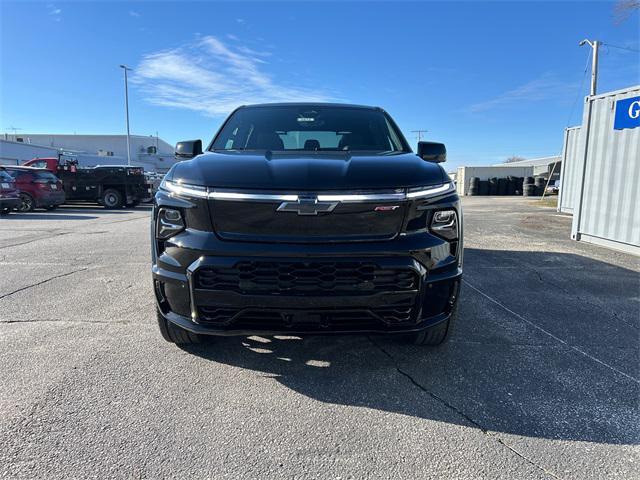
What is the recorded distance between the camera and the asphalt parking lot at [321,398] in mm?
1963

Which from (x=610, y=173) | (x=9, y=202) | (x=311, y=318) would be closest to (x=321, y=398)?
(x=311, y=318)

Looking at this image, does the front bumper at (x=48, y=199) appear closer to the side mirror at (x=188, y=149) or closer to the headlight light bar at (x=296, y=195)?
the side mirror at (x=188, y=149)

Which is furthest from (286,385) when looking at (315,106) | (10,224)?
(10,224)

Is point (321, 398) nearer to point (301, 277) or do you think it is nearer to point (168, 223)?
point (301, 277)

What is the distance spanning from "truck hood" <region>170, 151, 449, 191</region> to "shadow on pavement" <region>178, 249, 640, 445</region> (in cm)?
104

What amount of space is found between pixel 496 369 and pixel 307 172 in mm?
1815

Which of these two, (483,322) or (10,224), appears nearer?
(483,322)

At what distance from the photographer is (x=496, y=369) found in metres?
2.85

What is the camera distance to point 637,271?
5.90m

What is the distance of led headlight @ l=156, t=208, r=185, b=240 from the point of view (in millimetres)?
2430

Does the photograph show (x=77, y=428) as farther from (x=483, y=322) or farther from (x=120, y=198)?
(x=120, y=198)

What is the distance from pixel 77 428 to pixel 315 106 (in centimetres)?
321

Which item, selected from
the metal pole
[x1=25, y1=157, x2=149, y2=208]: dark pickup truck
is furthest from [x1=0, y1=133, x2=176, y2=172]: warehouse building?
the metal pole

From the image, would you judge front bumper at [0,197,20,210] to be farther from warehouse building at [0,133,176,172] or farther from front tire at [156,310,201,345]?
warehouse building at [0,133,176,172]
